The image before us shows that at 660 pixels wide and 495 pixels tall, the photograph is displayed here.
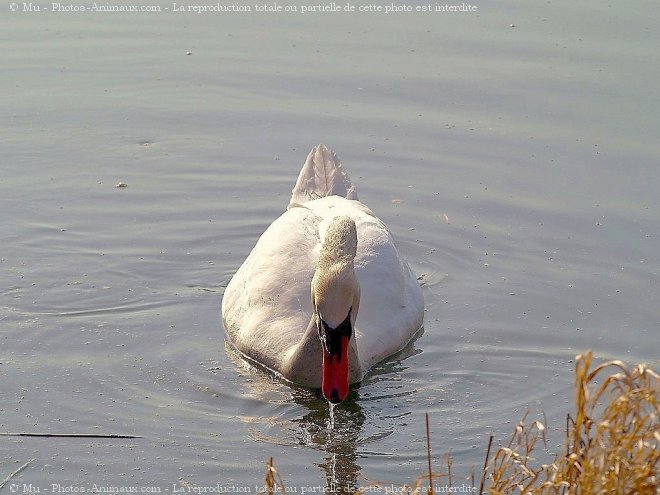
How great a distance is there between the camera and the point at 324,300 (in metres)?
7.44

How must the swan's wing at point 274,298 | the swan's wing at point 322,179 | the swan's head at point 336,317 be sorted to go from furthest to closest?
the swan's wing at point 322,179
the swan's wing at point 274,298
the swan's head at point 336,317

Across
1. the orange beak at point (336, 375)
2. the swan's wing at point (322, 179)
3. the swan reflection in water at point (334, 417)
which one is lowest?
the swan reflection in water at point (334, 417)

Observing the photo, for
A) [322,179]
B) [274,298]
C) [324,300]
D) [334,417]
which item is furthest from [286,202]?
[334,417]

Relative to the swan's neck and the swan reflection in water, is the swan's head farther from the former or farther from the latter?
the swan reflection in water

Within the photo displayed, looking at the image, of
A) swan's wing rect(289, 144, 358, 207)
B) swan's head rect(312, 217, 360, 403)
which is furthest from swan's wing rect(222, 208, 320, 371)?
swan's wing rect(289, 144, 358, 207)

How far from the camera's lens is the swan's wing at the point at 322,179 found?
977 cm

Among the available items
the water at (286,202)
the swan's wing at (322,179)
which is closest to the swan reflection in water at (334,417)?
the water at (286,202)

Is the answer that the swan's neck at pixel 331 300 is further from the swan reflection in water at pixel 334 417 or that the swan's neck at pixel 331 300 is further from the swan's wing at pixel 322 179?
the swan's wing at pixel 322 179

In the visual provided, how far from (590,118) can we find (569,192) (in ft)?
4.68

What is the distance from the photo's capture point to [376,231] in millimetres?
8812

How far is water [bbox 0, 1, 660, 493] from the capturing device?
7.29 m

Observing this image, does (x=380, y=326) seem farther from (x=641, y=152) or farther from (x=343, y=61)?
(x=343, y=61)

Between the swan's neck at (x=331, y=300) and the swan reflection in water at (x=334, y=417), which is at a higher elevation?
the swan's neck at (x=331, y=300)

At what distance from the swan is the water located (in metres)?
0.18
